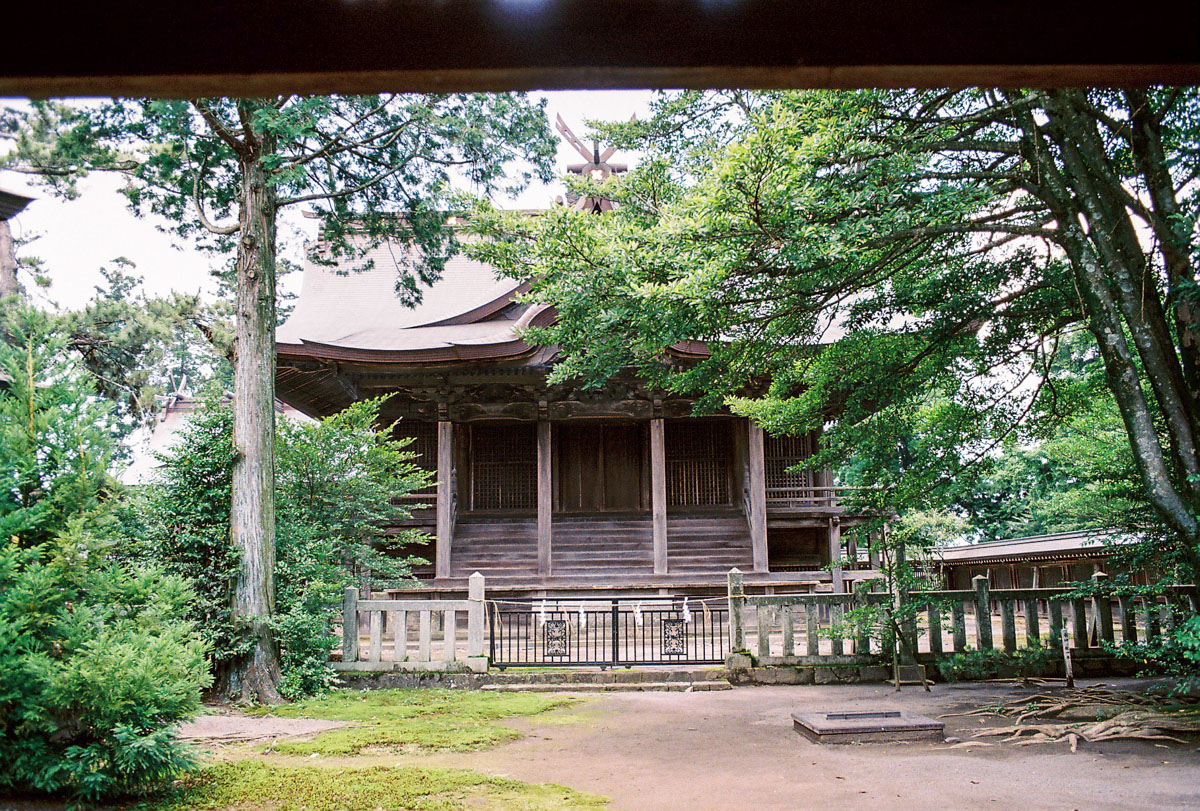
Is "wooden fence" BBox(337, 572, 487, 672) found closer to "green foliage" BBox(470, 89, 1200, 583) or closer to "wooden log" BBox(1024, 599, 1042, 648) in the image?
"green foliage" BBox(470, 89, 1200, 583)

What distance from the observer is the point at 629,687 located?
10508 millimetres

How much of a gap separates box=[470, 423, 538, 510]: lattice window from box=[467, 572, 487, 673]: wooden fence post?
8563 millimetres

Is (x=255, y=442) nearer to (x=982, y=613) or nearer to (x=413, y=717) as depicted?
(x=413, y=717)

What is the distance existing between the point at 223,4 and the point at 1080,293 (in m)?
7.53

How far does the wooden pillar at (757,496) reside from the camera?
57.3 feet

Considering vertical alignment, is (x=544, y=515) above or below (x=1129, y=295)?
below

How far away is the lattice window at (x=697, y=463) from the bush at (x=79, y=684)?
50.4ft

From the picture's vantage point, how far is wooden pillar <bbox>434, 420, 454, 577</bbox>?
56.2ft

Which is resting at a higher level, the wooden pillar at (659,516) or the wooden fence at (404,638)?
→ the wooden pillar at (659,516)

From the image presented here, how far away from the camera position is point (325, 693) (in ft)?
32.1

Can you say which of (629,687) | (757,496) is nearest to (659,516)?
(757,496)


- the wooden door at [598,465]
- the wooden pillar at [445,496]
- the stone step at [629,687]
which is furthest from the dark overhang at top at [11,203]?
the wooden door at [598,465]

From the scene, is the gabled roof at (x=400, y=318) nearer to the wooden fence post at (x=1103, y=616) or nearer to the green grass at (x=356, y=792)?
the green grass at (x=356, y=792)

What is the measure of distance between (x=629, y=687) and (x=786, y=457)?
10190 mm
